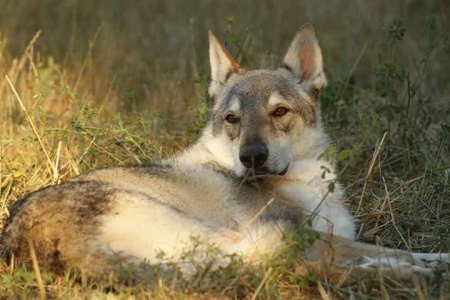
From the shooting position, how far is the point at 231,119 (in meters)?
5.89

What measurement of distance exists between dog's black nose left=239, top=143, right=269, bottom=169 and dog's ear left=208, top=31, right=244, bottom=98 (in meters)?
1.08

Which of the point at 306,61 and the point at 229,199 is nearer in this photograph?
the point at 229,199

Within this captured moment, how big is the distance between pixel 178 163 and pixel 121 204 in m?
1.25

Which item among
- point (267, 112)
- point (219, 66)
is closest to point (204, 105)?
point (219, 66)

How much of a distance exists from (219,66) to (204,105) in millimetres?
710

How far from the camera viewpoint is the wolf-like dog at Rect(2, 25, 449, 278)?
14.6 feet

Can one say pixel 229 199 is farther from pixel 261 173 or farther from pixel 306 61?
pixel 306 61

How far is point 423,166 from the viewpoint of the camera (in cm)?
671

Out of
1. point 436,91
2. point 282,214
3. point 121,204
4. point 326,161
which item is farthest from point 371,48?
point 121,204

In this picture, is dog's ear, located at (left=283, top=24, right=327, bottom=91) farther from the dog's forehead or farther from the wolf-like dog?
the dog's forehead

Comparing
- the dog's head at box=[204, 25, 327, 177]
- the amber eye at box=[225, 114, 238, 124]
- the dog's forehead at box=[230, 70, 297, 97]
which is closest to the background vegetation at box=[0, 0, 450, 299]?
the dog's head at box=[204, 25, 327, 177]

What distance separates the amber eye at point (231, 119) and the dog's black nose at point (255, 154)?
17.7 inches

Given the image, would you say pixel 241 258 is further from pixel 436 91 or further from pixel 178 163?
pixel 436 91

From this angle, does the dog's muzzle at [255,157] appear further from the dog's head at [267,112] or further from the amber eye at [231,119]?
the amber eye at [231,119]
